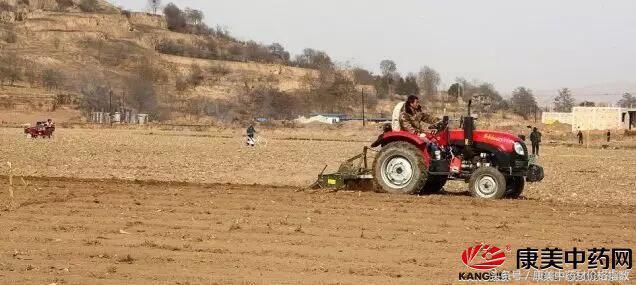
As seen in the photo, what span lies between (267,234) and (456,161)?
4.66 metres

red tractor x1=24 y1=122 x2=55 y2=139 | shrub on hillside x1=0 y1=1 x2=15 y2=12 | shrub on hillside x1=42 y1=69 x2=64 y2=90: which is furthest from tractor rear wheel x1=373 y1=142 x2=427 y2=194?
shrub on hillside x1=0 y1=1 x2=15 y2=12

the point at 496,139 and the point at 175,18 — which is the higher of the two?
the point at 175,18

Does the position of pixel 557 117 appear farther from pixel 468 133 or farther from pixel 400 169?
pixel 468 133

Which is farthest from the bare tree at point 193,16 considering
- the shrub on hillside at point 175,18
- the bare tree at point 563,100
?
the bare tree at point 563,100

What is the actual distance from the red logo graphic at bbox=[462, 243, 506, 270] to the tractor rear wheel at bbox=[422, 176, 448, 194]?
16.5ft

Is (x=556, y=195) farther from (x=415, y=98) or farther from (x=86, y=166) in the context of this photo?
(x=86, y=166)

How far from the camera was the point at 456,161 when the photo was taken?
39.4 ft

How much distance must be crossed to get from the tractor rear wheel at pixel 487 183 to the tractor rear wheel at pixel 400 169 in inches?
30.2

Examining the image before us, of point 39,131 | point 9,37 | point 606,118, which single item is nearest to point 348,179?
point 39,131

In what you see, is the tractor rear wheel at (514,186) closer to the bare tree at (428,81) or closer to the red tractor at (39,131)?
the red tractor at (39,131)

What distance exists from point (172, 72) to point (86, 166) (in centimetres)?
11757

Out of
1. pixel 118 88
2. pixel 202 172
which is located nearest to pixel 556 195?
pixel 202 172

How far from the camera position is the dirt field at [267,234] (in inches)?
260

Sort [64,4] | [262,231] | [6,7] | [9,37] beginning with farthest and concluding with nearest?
[64,4], [6,7], [9,37], [262,231]
